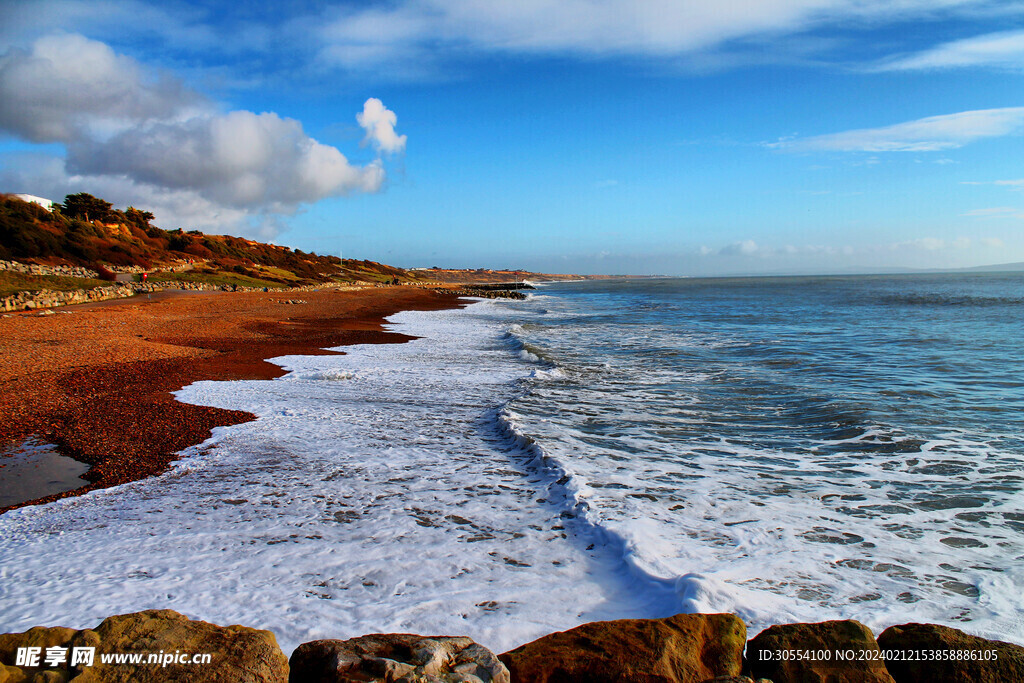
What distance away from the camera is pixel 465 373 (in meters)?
14.3

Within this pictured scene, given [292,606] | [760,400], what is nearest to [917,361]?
[760,400]

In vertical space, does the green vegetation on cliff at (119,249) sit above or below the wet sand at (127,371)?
above

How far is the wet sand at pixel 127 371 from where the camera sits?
750 centimetres

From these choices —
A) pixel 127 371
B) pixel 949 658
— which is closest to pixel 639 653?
pixel 949 658

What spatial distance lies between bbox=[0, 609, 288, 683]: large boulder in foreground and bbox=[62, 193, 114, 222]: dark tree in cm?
6775

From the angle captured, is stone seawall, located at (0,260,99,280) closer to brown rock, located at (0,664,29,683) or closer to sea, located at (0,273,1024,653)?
sea, located at (0,273,1024,653)

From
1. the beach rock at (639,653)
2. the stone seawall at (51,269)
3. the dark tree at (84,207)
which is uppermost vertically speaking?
the dark tree at (84,207)

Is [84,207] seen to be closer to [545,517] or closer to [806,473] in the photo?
[545,517]

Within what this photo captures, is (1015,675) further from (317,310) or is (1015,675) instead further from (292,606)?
(317,310)

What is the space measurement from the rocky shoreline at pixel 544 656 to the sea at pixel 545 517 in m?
A: 0.81

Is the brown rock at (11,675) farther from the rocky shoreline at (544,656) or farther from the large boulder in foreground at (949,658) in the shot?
the large boulder in foreground at (949,658)

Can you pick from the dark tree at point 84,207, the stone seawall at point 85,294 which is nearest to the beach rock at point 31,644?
the stone seawall at point 85,294

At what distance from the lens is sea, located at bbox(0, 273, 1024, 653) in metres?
4.04

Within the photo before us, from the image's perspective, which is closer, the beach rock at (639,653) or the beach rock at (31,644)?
the beach rock at (31,644)
